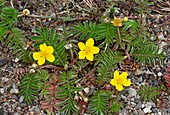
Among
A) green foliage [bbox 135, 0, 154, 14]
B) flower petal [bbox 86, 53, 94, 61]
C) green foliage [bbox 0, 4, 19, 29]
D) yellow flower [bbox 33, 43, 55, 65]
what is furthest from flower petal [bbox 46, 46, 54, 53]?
green foliage [bbox 135, 0, 154, 14]

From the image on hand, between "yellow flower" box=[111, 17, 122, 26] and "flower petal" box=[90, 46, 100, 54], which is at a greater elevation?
"yellow flower" box=[111, 17, 122, 26]

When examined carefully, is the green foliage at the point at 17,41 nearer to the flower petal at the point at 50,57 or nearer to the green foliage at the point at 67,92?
the flower petal at the point at 50,57

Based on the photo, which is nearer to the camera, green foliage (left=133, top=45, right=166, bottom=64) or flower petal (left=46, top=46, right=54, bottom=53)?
flower petal (left=46, top=46, right=54, bottom=53)

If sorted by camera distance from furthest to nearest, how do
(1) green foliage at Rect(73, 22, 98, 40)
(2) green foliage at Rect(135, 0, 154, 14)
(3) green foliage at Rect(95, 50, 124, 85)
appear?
(2) green foliage at Rect(135, 0, 154, 14)
(1) green foliage at Rect(73, 22, 98, 40)
(3) green foliage at Rect(95, 50, 124, 85)

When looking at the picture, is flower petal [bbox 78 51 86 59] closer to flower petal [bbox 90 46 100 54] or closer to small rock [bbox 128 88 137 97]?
flower petal [bbox 90 46 100 54]

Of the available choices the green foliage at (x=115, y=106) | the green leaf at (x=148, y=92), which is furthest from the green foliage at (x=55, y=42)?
the green leaf at (x=148, y=92)

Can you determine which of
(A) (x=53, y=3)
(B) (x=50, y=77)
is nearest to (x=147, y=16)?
(A) (x=53, y=3)

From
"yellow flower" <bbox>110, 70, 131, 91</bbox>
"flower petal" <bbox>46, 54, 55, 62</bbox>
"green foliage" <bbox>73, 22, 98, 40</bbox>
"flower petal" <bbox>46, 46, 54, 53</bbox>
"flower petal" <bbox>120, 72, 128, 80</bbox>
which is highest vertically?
"green foliage" <bbox>73, 22, 98, 40</bbox>

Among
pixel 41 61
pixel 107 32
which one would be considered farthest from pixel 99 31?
pixel 41 61
